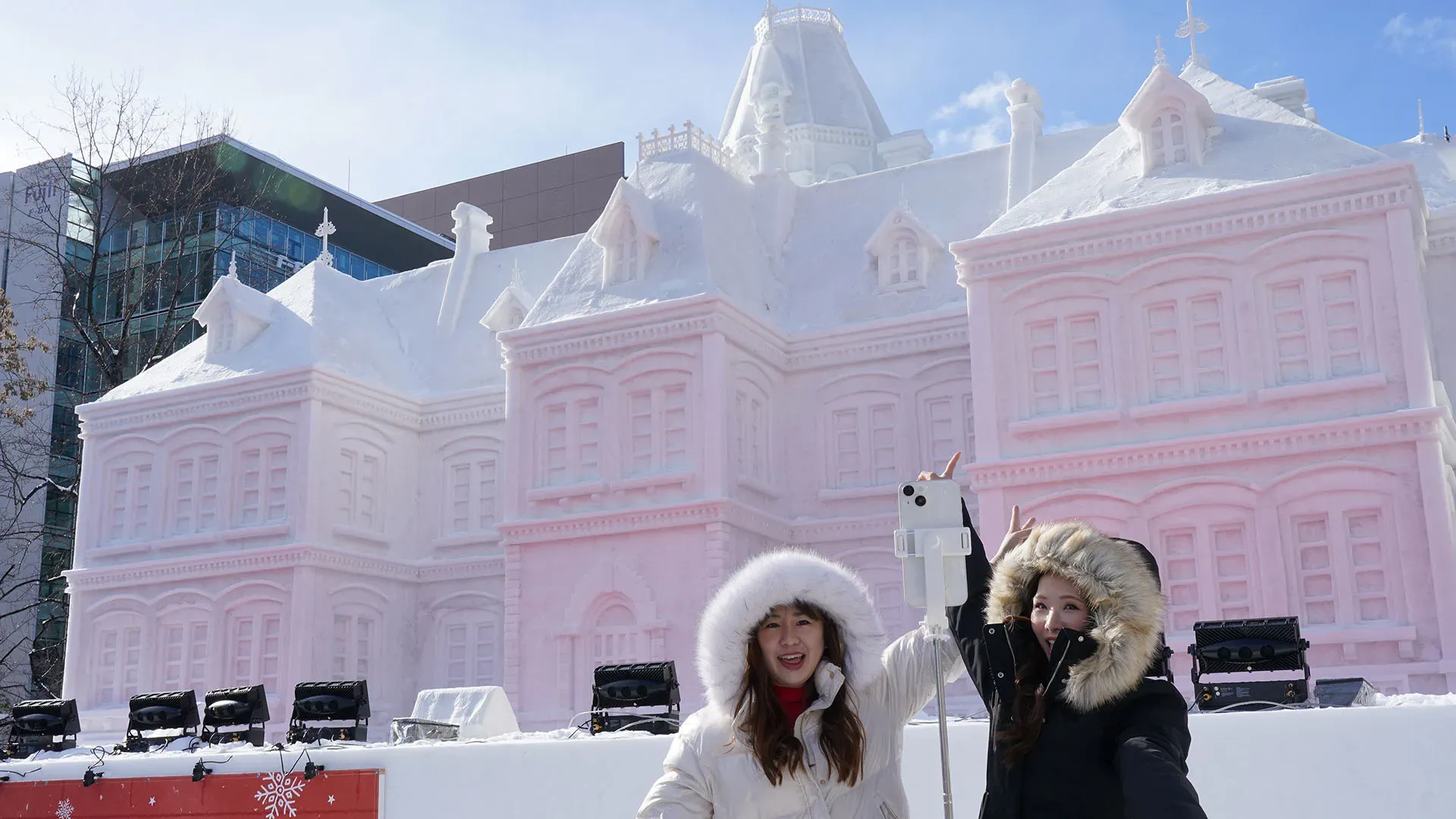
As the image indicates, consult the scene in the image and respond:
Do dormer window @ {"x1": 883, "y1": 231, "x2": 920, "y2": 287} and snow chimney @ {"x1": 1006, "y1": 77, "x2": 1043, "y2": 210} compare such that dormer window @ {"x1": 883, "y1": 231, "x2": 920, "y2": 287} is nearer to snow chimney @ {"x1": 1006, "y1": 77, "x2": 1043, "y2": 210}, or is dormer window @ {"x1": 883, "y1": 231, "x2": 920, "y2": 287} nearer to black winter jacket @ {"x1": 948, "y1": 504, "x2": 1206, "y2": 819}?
snow chimney @ {"x1": 1006, "y1": 77, "x2": 1043, "y2": 210}

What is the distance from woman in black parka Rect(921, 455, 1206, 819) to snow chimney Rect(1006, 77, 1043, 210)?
2019cm

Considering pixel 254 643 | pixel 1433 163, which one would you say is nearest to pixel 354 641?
pixel 254 643

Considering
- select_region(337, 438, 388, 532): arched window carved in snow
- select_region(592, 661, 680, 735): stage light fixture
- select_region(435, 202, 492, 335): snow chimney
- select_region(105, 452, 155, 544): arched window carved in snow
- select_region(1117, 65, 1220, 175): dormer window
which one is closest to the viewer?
select_region(592, 661, 680, 735): stage light fixture

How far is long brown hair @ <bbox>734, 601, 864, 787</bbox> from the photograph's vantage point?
4254mm

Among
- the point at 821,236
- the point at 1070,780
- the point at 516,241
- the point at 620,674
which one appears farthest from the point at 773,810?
the point at 516,241

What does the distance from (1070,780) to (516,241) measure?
56.1 m

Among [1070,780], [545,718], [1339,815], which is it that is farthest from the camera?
[545,718]

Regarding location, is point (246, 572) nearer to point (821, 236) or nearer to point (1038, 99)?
point (821, 236)

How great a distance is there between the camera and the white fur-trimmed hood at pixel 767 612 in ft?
14.5

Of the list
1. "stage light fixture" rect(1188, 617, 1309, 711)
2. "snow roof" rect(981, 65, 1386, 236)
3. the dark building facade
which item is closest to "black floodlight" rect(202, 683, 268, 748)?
"stage light fixture" rect(1188, 617, 1309, 711)

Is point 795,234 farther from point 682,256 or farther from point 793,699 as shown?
point 793,699

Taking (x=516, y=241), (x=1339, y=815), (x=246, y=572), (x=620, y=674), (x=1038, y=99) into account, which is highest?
(x=516, y=241)

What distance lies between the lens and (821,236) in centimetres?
2464

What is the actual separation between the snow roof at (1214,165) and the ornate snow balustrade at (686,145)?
269 inches
